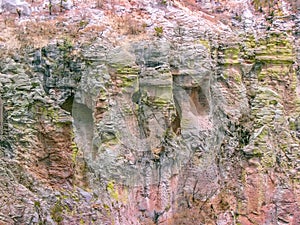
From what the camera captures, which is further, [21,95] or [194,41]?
[194,41]

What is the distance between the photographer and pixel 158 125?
18031mm

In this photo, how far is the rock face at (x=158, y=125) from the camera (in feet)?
48.4

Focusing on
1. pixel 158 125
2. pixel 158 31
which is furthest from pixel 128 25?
pixel 158 125

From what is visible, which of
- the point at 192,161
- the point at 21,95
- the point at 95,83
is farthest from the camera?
the point at 192,161

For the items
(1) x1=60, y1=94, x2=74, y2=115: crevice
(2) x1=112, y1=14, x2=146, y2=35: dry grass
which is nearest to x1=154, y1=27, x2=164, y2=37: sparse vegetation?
(2) x1=112, y1=14, x2=146, y2=35: dry grass

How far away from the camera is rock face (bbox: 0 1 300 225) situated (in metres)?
14.8

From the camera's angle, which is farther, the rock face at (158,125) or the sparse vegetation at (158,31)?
the sparse vegetation at (158,31)

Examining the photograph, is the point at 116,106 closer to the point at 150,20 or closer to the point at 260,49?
the point at 150,20

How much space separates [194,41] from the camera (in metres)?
19.4

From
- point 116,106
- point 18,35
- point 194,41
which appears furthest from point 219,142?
point 18,35

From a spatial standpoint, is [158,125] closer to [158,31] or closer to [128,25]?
[158,31]

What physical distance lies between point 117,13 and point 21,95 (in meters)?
6.25

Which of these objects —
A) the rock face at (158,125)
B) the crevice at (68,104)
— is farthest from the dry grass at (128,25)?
the crevice at (68,104)

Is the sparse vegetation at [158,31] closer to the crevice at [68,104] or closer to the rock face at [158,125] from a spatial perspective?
the rock face at [158,125]
